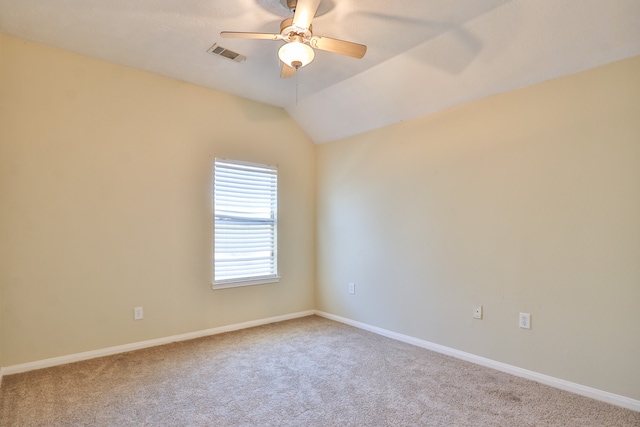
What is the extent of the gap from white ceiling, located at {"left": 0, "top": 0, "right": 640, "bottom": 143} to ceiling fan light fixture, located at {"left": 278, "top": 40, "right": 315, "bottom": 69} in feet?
1.43

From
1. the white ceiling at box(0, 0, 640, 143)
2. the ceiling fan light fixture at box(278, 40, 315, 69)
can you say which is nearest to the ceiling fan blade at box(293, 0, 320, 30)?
the ceiling fan light fixture at box(278, 40, 315, 69)

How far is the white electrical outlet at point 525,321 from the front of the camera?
2.68m

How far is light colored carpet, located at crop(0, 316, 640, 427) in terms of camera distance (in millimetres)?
2104

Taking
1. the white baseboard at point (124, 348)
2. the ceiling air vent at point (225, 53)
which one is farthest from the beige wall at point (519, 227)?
the ceiling air vent at point (225, 53)

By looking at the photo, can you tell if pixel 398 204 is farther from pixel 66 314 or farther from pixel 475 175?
pixel 66 314

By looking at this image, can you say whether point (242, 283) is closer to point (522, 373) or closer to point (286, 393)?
point (286, 393)

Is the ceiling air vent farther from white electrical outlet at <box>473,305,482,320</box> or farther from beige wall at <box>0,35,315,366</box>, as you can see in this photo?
white electrical outlet at <box>473,305,482,320</box>

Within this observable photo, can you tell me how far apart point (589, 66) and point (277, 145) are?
9.95 feet

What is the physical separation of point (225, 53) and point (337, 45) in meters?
1.24

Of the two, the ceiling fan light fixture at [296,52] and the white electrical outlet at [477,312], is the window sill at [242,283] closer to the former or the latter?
the white electrical outlet at [477,312]

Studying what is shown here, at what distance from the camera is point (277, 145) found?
426 centimetres

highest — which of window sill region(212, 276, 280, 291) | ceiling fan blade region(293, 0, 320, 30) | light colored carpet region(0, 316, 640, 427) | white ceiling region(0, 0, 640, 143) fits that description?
white ceiling region(0, 0, 640, 143)

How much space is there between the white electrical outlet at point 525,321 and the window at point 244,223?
2573 mm

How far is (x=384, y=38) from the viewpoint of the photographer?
268cm
